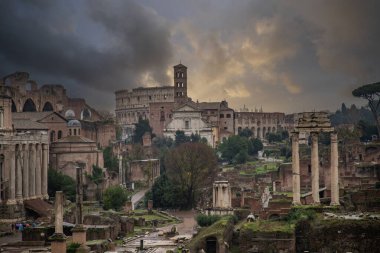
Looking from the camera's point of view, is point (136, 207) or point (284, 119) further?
point (284, 119)

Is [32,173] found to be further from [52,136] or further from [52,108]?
[52,108]

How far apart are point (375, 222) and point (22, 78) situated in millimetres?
49157

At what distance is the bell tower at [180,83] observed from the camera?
125562 millimetres

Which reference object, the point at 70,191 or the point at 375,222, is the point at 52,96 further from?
the point at 375,222

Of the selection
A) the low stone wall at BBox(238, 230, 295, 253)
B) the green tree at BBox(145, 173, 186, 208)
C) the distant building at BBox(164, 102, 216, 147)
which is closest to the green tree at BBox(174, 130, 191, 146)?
the distant building at BBox(164, 102, 216, 147)

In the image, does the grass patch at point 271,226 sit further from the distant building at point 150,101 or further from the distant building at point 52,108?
the distant building at point 150,101

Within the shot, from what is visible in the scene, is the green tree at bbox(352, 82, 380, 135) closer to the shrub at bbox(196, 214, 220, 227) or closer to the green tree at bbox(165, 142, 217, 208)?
the green tree at bbox(165, 142, 217, 208)

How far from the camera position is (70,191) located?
5553 centimetres

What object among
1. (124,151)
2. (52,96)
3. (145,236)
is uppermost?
(52,96)

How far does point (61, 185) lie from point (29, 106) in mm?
20800

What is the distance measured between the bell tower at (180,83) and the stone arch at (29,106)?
51014 millimetres

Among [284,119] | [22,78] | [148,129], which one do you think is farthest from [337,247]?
[284,119]

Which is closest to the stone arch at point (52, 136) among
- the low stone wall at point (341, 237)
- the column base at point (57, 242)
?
the low stone wall at point (341, 237)

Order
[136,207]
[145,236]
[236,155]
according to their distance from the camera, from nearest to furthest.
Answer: [145,236], [136,207], [236,155]
